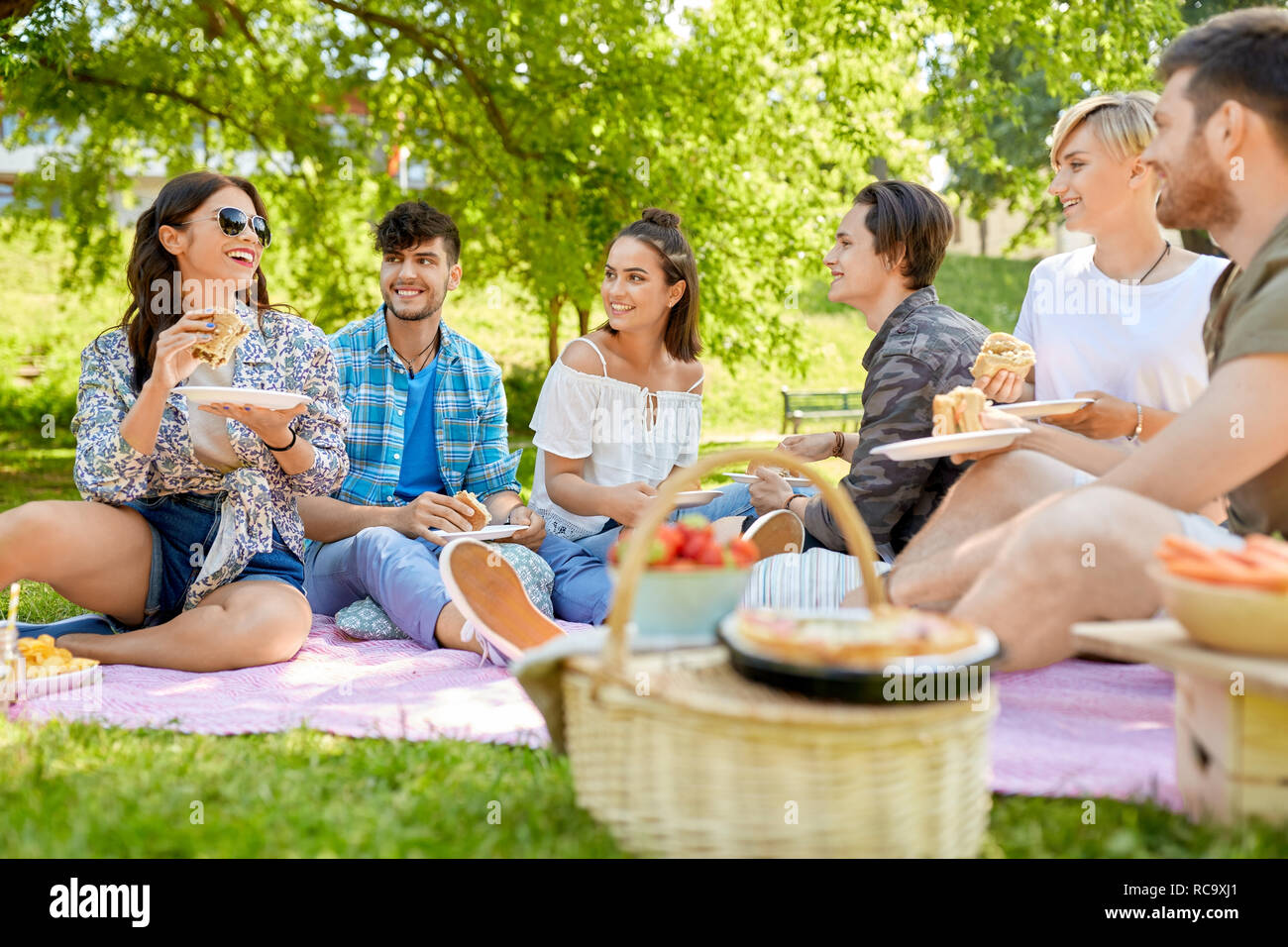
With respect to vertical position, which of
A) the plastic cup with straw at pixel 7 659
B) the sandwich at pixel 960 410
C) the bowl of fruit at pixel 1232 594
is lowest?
the plastic cup with straw at pixel 7 659

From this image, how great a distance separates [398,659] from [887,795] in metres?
2.52

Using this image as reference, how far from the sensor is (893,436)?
405 cm

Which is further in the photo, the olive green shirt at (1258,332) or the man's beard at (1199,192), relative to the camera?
the man's beard at (1199,192)

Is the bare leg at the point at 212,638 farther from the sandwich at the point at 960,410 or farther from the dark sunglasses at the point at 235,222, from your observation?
the sandwich at the point at 960,410

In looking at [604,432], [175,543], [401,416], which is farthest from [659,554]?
[401,416]

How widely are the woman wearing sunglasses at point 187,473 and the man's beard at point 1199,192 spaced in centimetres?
280

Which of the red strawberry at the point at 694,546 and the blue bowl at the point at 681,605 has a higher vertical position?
the red strawberry at the point at 694,546

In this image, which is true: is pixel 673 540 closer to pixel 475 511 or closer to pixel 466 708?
pixel 466 708

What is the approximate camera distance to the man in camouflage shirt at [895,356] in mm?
4074

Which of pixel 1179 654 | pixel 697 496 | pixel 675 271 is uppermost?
pixel 675 271

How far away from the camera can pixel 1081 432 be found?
13.0 feet

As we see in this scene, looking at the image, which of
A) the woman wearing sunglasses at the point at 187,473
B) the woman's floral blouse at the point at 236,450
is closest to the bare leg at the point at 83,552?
the woman wearing sunglasses at the point at 187,473

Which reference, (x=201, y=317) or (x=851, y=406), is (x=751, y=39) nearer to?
(x=851, y=406)

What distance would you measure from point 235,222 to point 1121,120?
3.31 m
